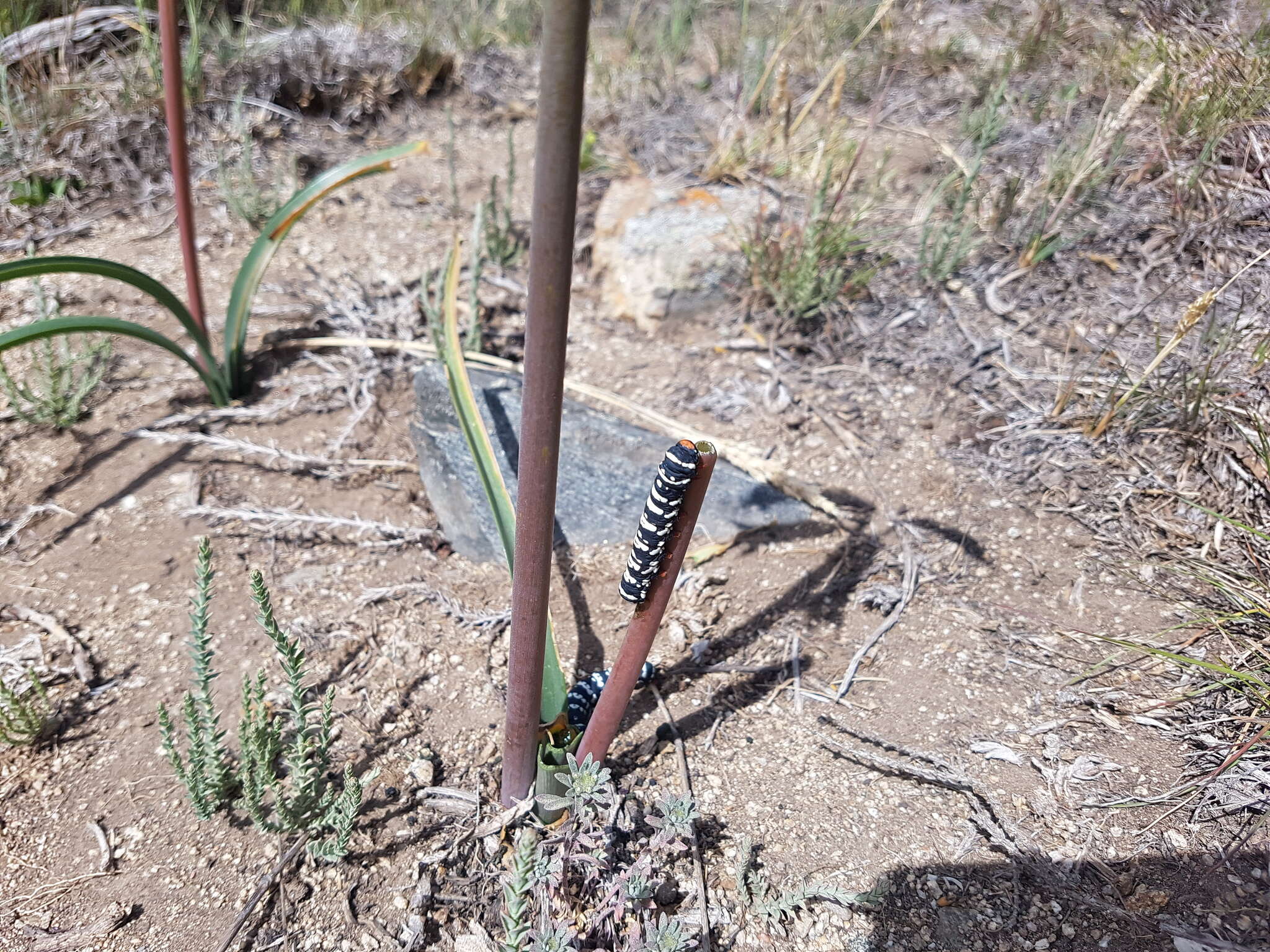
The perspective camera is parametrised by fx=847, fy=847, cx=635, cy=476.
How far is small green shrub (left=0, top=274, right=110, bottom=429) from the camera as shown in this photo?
2283mm

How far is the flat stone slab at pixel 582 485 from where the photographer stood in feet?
6.89

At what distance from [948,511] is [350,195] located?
2649 mm

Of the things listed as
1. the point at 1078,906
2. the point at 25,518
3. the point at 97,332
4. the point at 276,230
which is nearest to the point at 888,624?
the point at 1078,906

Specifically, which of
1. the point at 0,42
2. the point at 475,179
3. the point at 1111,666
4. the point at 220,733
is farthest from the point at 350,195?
the point at 1111,666

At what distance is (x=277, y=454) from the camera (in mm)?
2258

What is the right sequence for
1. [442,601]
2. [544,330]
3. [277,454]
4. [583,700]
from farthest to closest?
[277,454] → [442,601] → [583,700] → [544,330]

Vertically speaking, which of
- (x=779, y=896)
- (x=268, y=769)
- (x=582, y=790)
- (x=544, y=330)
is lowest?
(x=779, y=896)

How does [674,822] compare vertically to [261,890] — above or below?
above

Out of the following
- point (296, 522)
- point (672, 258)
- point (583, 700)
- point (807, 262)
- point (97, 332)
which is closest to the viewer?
point (583, 700)

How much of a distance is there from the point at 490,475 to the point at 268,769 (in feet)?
2.01

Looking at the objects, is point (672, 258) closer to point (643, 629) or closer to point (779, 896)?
point (643, 629)

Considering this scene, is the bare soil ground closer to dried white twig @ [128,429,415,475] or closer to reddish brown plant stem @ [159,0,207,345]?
dried white twig @ [128,429,415,475]

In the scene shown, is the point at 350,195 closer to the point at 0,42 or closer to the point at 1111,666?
the point at 0,42

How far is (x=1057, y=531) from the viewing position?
2109mm
